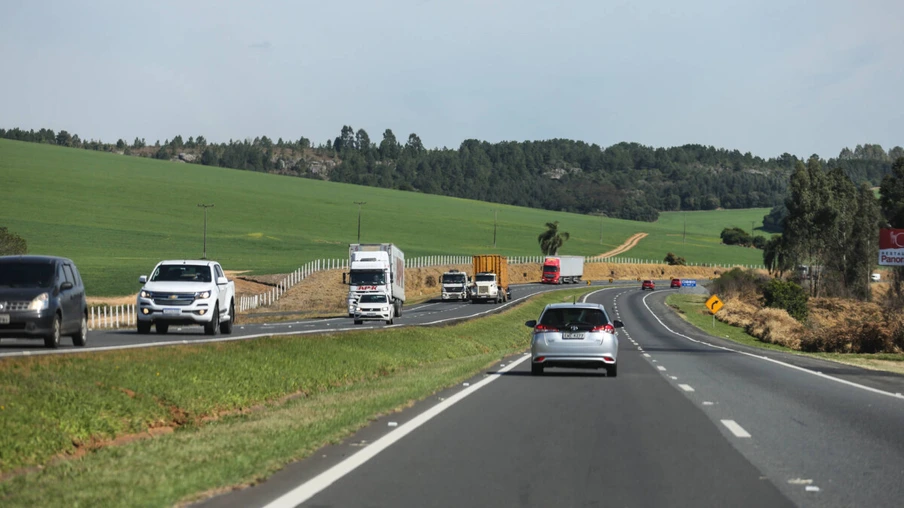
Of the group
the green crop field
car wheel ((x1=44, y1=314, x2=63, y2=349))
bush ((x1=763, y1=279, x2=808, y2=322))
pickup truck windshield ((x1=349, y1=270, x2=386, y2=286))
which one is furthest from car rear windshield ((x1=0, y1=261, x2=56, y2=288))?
bush ((x1=763, y1=279, x2=808, y2=322))

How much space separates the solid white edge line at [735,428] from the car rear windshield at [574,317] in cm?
876

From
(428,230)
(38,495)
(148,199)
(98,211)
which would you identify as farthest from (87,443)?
(428,230)

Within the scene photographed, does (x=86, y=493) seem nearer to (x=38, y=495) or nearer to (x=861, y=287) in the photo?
(x=38, y=495)

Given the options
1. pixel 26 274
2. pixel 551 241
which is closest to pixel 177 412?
pixel 26 274

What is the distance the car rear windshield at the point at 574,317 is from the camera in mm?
24500

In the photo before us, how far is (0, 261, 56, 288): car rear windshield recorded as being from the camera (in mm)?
23062

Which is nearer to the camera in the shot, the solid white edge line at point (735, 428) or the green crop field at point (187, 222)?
the solid white edge line at point (735, 428)

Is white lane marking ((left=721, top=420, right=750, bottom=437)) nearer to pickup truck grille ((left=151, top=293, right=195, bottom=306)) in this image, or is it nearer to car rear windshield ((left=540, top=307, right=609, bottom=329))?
car rear windshield ((left=540, top=307, right=609, bottom=329))

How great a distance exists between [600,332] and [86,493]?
16189 mm

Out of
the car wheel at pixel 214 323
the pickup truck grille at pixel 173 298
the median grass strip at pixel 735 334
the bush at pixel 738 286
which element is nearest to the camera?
the pickup truck grille at pixel 173 298

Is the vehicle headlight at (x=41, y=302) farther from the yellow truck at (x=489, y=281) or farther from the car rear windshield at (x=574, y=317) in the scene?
the yellow truck at (x=489, y=281)

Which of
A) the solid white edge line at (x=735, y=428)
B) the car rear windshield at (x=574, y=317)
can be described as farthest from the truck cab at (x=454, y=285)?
the solid white edge line at (x=735, y=428)

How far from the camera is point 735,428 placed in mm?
14891

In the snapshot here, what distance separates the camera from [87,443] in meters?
13.8
